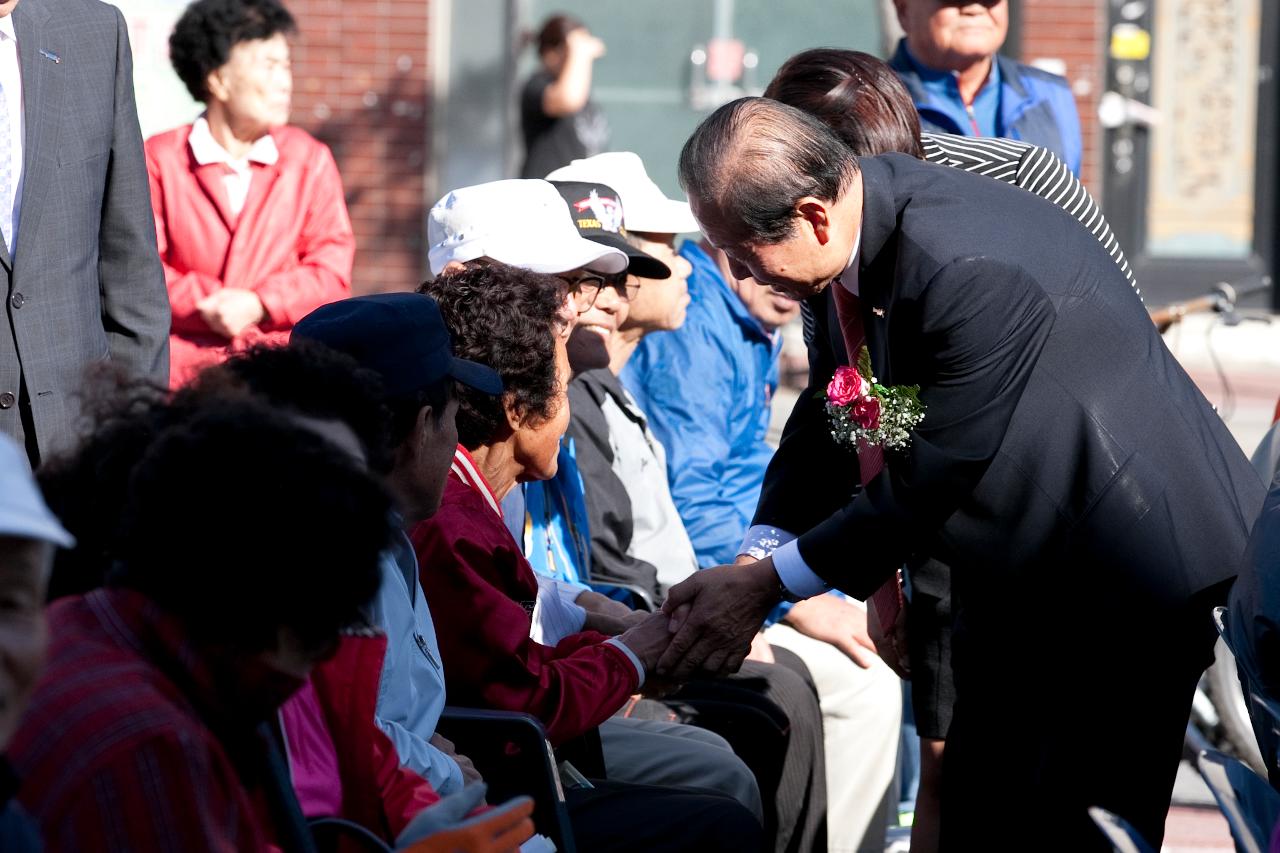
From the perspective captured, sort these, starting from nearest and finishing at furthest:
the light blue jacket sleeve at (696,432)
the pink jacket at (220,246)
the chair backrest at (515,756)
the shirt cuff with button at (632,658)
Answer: the chair backrest at (515,756) → the shirt cuff with button at (632,658) → the light blue jacket sleeve at (696,432) → the pink jacket at (220,246)

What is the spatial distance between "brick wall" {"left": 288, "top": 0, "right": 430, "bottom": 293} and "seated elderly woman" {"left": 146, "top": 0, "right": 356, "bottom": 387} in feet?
17.2

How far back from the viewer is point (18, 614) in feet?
5.31

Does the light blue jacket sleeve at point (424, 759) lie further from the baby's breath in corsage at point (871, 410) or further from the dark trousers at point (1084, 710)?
the dark trousers at point (1084, 710)

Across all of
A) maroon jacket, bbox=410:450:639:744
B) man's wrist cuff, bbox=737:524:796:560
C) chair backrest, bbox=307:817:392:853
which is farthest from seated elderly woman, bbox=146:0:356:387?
chair backrest, bbox=307:817:392:853

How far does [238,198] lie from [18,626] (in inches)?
164

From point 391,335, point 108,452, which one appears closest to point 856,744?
point 391,335

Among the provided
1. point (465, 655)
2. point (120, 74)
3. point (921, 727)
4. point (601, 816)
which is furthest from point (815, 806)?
point (120, 74)

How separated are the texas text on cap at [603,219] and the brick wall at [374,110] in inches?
265

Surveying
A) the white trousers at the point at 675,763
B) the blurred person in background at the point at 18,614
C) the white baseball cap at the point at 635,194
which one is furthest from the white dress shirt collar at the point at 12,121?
the blurred person in background at the point at 18,614

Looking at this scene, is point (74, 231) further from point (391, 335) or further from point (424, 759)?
point (424, 759)

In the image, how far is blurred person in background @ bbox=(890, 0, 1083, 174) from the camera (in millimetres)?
5031

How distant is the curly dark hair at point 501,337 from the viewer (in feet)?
11.1

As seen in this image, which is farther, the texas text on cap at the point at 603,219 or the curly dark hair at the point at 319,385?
the texas text on cap at the point at 603,219

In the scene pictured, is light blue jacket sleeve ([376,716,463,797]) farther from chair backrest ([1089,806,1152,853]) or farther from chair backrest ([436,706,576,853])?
chair backrest ([1089,806,1152,853])
